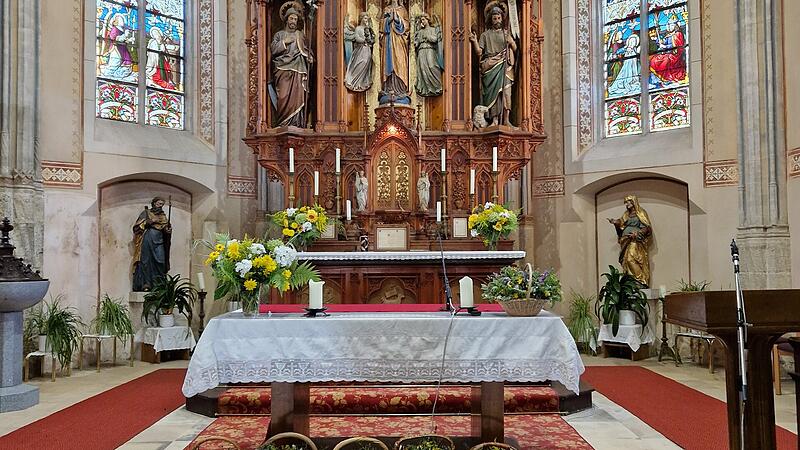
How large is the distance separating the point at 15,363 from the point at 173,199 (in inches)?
188

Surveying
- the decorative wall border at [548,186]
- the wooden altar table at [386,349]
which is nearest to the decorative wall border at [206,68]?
the decorative wall border at [548,186]

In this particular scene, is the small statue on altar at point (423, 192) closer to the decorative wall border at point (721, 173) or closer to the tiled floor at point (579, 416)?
the tiled floor at point (579, 416)

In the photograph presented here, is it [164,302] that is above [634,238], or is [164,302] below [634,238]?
below

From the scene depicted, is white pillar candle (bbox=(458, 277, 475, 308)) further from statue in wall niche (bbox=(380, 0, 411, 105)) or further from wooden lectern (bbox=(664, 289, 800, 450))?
statue in wall niche (bbox=(380, 0, 411, 105))

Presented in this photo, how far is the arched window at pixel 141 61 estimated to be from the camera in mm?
10836

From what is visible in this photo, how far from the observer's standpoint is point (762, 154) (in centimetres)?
884

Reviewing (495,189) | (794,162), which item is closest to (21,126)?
(495,189)

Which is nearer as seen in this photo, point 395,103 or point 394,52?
point 395,103

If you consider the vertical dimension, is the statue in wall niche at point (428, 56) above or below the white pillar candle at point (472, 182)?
above

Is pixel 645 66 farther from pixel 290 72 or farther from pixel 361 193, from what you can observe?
pixel 290 72

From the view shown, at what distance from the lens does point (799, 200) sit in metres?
8.32

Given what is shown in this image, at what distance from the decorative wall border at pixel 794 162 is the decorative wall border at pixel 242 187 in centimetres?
798

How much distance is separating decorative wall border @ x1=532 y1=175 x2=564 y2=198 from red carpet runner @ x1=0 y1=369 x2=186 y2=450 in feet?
21.7

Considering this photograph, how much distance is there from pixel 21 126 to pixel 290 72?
3.67 meters
